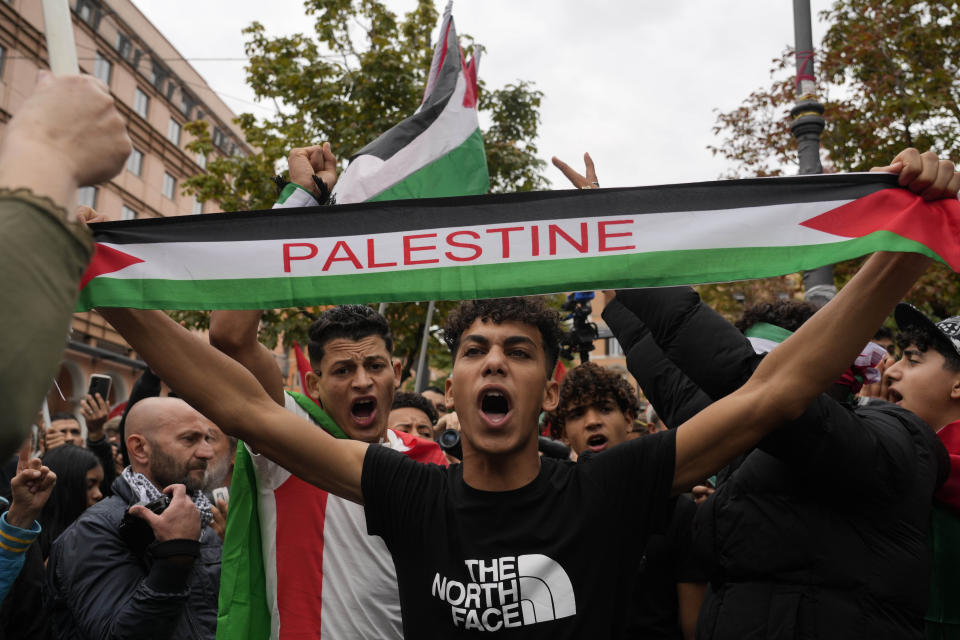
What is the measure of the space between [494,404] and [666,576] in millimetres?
1143

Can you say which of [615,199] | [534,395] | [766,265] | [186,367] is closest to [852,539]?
[766,265]

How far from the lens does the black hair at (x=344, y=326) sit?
364cm

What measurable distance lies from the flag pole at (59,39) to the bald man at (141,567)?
2000 mm

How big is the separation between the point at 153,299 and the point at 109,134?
1.18 meters

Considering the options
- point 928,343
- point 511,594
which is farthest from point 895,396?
point 511,594

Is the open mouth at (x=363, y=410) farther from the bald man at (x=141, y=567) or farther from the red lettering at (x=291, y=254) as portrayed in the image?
the red lettering at (x=291, y=254)

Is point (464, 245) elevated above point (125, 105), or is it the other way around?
point (125, 105)

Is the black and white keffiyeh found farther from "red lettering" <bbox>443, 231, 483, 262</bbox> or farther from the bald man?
"red lettering" <bbox>443, 231, 483, 262</bbox>

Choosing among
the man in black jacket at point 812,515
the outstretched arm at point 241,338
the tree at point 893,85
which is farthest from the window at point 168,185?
the man in black jacket at point 812,515

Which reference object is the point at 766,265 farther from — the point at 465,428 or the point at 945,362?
the point at 945,362

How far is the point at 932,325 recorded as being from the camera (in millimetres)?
3117

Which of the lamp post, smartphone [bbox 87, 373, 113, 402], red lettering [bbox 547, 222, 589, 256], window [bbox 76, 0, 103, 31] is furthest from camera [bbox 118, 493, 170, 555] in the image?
window [bbox 76, 0, 103, 31]

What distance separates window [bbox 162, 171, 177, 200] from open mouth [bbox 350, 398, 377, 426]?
32.5 m

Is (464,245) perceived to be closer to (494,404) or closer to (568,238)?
(568,238)
